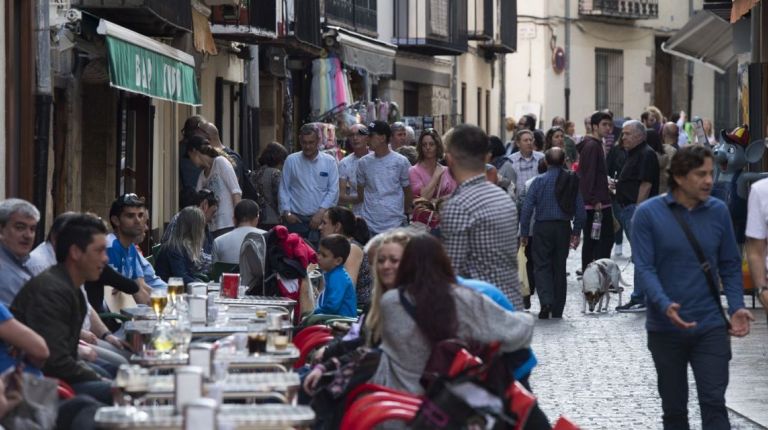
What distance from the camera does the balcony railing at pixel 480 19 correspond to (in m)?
46.6

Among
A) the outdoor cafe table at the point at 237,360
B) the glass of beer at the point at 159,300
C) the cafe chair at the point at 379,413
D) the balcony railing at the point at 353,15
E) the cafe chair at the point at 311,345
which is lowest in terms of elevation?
the cafe chair at the point at 311,345

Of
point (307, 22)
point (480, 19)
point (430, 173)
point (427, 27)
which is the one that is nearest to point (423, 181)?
point (430, 173)

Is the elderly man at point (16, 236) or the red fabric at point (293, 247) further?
the red fabric at point (293, 247)

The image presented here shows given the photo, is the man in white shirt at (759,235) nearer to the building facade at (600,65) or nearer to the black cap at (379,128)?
the black cap at (379,128)

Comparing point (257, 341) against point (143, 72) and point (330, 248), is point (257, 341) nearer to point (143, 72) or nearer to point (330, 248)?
point (330, 248)

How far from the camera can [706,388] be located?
9320 millimetres

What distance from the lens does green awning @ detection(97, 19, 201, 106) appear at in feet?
50.2

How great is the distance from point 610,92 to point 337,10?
2144cm

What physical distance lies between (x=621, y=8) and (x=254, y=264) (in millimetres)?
39815

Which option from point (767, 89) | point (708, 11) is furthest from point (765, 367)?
point (708, 11)

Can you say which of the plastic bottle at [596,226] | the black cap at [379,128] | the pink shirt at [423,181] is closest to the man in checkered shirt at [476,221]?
the black cap at [379,128]

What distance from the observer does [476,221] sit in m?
9.25

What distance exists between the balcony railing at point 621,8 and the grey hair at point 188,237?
125 ft

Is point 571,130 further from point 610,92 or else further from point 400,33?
point 610,92
